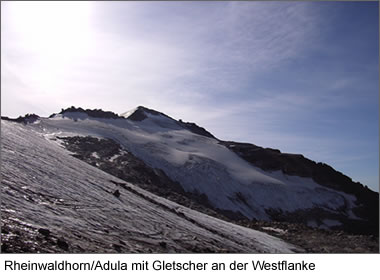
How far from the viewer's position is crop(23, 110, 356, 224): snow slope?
2429 inches

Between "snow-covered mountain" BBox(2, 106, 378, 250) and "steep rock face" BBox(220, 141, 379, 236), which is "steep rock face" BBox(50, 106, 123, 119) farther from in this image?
"steep rock face" BBox(220, 141, 379, 236)

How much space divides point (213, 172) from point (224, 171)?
3.74 m

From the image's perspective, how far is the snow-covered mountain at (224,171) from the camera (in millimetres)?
57719

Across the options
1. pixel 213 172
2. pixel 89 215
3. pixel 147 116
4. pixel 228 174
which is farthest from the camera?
pixel 147 116

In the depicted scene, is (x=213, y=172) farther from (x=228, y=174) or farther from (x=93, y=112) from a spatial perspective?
(x=93, y=112)

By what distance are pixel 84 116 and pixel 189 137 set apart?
2654cm

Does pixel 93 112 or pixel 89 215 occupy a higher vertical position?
pixel 93 112

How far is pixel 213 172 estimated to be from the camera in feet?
221

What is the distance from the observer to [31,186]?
20312 mm

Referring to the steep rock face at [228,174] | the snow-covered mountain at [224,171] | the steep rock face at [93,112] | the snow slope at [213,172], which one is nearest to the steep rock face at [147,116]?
the snow-covered mountain at [224,171]

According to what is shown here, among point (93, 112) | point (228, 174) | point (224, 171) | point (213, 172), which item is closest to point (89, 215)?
point (213, 172)

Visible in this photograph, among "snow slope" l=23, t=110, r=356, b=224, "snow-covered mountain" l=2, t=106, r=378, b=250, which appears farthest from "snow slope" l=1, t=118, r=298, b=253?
"snow slope" l=23, t=110, r=356, b=224

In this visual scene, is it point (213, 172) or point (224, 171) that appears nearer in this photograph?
point (213, 172)

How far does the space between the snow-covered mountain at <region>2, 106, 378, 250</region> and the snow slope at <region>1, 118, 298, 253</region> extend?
16852 mm
